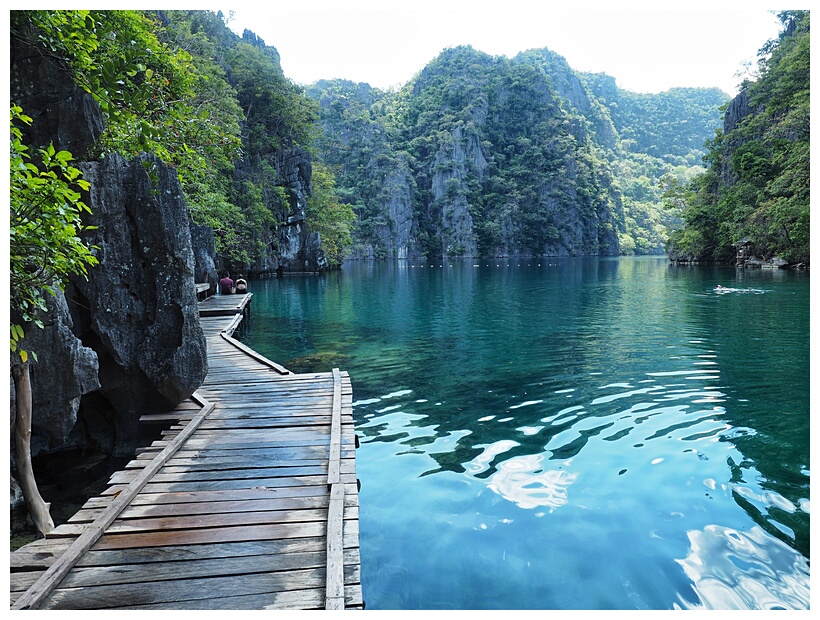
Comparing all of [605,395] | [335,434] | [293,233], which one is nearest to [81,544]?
[335,434]

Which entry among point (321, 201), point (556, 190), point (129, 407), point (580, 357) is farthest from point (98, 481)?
point (556, 190)

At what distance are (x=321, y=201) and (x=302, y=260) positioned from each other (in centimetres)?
764

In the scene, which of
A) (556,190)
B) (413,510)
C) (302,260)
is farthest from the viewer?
(556,190)

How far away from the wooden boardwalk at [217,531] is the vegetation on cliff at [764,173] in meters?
36.1

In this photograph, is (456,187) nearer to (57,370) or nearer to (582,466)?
(582,466)

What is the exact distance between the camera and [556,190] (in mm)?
106562

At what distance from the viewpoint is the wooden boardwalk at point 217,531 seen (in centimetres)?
328

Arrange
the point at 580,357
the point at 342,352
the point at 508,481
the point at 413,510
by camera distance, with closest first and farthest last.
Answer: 1. the point at 413,510
2. the point at 508,481
3. the point at 580,357
4. the point at 342,352

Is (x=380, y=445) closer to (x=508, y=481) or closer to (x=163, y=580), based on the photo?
(x=508, y=481)

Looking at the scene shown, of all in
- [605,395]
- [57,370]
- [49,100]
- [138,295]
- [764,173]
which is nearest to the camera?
[57,370]

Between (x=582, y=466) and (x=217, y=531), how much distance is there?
14.5 feet

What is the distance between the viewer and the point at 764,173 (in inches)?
1620
